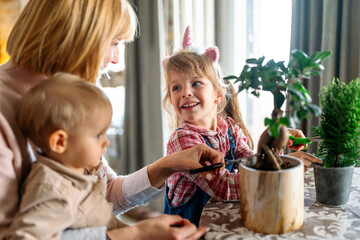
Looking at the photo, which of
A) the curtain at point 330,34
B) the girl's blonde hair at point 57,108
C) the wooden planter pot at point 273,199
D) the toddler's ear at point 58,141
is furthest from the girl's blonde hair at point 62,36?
the curtain at point 330,34

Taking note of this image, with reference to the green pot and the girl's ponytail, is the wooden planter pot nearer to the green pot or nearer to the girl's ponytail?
the green pot

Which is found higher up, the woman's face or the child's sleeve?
the woman's face

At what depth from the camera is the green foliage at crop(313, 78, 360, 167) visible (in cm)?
85

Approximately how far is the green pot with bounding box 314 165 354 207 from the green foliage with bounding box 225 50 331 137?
0.76 ft

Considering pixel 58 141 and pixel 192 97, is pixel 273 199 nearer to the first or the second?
pixel 58 141

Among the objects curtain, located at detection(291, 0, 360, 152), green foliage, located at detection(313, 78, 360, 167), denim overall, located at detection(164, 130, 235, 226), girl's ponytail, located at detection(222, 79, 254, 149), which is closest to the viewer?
green foliage, located at detection(313, 78, 360, 167)

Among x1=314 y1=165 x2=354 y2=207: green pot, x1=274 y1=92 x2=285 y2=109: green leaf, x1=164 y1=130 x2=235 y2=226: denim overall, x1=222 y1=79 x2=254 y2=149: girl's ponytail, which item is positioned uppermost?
x1=274 y1=92 x2=285 y2=109: green leaf

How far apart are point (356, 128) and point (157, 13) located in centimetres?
233

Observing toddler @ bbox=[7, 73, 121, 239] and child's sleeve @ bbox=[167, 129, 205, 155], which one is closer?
toddler @ bbox=[7, 73, 121, 239]

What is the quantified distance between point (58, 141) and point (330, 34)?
67.9 inches

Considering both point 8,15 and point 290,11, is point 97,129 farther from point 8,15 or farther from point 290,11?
point 8,15

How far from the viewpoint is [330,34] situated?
6.48ft

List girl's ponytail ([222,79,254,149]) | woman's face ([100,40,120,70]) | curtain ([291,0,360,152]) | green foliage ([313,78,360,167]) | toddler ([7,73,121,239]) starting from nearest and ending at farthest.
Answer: toddler ([7,73,121,239]) → green foliage ([313,78,360,167]) → woman's face ([100,40,120,70]) → girl's ponytail ([222,79,254,149]) → curtain ([291,0,360,152])

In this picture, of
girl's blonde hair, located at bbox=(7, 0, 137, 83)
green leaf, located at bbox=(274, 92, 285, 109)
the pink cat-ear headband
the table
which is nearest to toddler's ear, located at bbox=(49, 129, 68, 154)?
girl's blonde hair, located at bbox=(7, 0, 137, 83)
